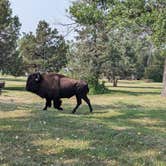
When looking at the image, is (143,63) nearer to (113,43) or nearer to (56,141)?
(113,43)

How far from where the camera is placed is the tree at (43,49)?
2156 inches

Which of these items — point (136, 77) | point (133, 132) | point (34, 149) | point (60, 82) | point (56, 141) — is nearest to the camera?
point (34, 149)

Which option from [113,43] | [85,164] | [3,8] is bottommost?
[85,164]

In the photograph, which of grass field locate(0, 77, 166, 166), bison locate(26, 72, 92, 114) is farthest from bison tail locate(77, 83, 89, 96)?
grass field locate(0, 77, 166, 166)

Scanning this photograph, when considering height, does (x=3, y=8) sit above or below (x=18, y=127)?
above

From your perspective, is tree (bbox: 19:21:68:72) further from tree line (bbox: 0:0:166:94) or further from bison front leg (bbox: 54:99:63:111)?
bison front leg (bbox: 54:99:63:111)

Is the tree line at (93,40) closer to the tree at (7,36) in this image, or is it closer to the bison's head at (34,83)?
the tree at (7,36)

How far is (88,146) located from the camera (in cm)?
891

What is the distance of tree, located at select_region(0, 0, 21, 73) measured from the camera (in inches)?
1687

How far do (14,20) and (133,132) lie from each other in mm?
35892

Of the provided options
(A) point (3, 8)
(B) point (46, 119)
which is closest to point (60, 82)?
(B) point (46, 119)

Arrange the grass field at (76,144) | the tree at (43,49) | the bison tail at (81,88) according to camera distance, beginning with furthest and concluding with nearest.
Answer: the tree at (43,49) → the bison tail at (81,88) → the grass field at (76,144)

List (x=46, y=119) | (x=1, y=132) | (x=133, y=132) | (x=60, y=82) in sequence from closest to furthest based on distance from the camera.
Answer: (x=1, y=132)
(x=133, y=132)
(x=46, y=119)
(x=60, y=82)

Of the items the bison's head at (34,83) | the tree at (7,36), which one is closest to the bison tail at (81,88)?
the bison's head at (34,83)
